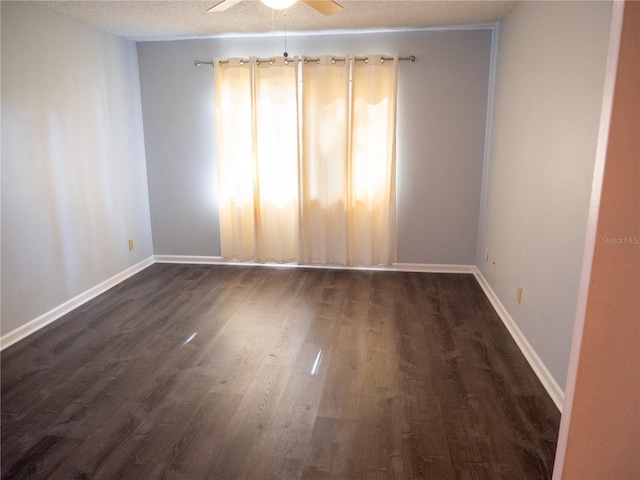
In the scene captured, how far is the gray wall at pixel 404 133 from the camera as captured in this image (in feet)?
14.0

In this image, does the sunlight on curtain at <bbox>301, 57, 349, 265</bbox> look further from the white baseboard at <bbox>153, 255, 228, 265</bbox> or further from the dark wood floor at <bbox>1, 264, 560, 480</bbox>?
the white baseboard at <bbox>153, 255, 228, 265</bbox>

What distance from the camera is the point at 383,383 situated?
8.59 ft

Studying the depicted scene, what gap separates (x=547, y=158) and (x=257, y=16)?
2.49m

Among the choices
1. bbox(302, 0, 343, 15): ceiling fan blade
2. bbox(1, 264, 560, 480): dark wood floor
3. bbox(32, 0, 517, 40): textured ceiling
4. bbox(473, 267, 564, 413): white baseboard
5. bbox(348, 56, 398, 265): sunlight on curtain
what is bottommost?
bbox(1, 264, 560, 480): dark wood floor

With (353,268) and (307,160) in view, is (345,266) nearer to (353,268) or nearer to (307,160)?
(353,268)

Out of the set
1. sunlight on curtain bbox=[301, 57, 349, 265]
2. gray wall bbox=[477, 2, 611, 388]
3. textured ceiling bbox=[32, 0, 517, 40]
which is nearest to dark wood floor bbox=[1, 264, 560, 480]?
gray wall bbox=[477, 2, 611, 388]

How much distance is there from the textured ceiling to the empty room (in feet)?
0.12

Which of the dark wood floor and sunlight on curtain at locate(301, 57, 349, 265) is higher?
sunlight on curtain at locate(301, 57, 349, 265)

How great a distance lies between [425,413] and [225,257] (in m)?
3.04

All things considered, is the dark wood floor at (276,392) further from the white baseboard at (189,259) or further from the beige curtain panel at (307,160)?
the white baseboard at (189,259)

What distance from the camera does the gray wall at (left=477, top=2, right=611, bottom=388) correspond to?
2.17 meters

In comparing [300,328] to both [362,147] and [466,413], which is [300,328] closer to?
[466,413]

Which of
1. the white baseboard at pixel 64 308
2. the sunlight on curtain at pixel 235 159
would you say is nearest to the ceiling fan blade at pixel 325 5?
the sunlight on curtain at pixel 235 159

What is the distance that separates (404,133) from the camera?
4402mm
